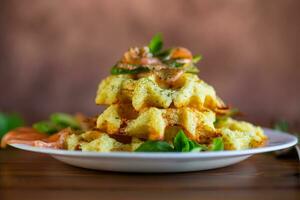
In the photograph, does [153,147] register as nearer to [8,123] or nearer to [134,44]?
[8,123]

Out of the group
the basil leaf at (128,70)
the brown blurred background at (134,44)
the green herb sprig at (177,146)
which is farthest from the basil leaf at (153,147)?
the brown blurred background at (134,44)

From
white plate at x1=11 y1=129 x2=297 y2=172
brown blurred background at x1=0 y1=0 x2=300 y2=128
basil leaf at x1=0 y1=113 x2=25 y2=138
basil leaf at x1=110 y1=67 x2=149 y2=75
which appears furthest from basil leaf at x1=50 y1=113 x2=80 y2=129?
brown blurred background at x1=0 y1=0 x2=300 y2=128

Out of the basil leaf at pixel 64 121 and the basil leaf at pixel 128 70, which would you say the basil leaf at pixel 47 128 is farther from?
the basil leaf at pixel 128 70

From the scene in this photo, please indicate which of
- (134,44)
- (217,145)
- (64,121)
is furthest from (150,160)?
(134,44)

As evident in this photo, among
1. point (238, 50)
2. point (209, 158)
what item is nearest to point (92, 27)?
point (238, 50)

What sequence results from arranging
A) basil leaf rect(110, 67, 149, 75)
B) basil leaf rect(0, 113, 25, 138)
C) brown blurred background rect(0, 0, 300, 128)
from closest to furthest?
basil leaf rect(110, 67, 149, 75)
basil leaf rect(0, 113, 25, 138)
brown blurred background rect(0, 0, 300, 128)

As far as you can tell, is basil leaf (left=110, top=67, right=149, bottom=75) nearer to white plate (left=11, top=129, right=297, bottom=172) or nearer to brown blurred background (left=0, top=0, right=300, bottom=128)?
white plate (left=11, top=129, right=297, bottom=172)
